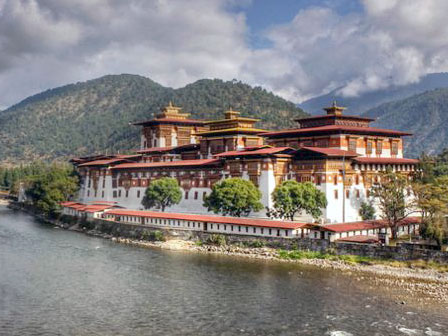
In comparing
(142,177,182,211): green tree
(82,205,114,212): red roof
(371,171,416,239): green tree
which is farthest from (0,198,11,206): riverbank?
(371,171,416,239): green tree

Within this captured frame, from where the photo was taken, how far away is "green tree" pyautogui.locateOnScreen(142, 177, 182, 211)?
94.6 metres

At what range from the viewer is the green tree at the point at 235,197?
3098 inches

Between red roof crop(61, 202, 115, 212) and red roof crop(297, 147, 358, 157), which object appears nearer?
red roof crop(297, 147, 358, 157)

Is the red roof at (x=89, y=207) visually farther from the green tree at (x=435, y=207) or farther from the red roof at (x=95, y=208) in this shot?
the green tree at (x=435, y=207)

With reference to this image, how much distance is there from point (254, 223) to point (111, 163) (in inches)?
1822

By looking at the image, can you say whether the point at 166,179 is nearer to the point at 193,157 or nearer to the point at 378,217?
the point at 193,157

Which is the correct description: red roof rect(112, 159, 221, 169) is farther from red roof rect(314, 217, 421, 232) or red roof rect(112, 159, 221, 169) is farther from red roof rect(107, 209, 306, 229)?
red roof rect(314, 217, 421, 232)

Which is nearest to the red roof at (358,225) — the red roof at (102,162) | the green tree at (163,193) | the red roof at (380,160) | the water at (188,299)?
the water at (188,299)

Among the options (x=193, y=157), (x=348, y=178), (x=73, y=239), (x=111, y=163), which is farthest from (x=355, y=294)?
(x=111, y=163)

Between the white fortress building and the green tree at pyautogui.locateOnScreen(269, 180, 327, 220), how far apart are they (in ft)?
6.75

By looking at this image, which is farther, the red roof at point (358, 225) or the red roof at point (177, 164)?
the red roof at point (177, 164)

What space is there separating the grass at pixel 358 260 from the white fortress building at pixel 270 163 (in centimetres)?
1285

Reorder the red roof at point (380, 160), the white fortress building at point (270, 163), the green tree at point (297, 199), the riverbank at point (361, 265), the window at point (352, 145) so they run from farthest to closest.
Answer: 1. the window at point (352, 145)
2. the red roof at point (380, 160)
3. the white fortress building at point (270, 163)
4. the green tree at point (297, 199)
5. the riverbank at point (361, 265)

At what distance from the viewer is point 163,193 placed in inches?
3720
